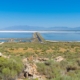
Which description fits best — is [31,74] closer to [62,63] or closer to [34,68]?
[34,68]

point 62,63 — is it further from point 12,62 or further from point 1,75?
point 1,75

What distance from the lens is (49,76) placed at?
10641mm

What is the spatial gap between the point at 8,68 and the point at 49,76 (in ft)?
7.55

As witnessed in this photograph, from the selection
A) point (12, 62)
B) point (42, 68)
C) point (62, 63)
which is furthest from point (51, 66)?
point (12, 62)

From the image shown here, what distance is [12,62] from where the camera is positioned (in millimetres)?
10289

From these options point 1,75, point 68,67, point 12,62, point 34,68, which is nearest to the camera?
point 1,75

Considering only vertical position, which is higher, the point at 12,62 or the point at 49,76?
the point at 12,62

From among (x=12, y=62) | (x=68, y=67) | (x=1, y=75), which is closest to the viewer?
(x=1, y=75)

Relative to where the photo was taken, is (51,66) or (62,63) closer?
(51,66)

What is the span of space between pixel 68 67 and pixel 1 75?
486cm

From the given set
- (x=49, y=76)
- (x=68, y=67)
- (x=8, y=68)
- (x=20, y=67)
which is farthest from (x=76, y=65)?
(x=8, y=68)

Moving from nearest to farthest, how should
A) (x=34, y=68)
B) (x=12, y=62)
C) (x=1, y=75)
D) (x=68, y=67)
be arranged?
(x=1, y=75)
(x=12, y=62)
(x=34, y=68)
(x=68, y=67)

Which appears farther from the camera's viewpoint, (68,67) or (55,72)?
(68,67)

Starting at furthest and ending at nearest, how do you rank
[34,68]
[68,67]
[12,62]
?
1. [68,67]
2. [34,68]
3. [12,62]
